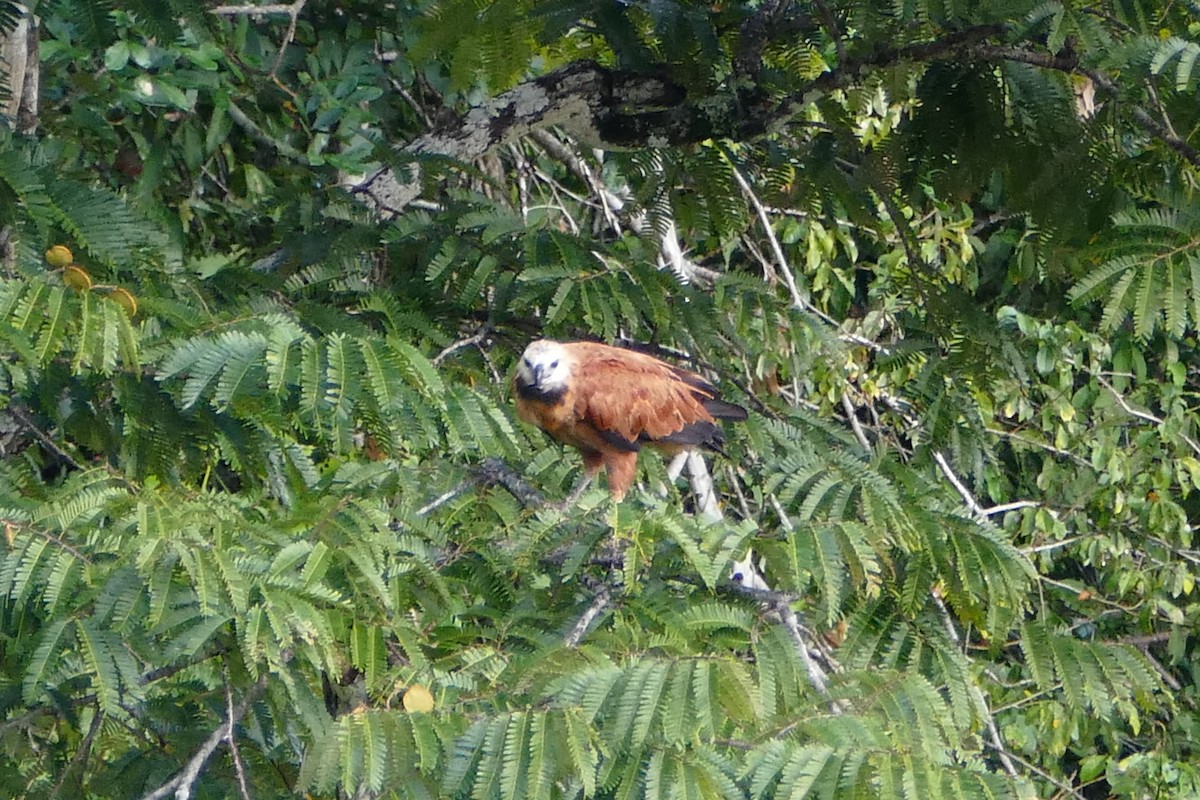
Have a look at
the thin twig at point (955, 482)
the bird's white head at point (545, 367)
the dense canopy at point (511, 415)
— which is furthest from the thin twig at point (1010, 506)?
the bird's white head at point (545, 367)

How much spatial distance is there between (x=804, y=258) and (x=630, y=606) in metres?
4.18

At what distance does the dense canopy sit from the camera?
263cm

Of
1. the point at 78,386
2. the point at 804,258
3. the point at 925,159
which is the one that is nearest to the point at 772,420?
the point at 925,159

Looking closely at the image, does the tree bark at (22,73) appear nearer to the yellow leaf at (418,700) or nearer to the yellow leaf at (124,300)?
the yellow leaf at (124,300)

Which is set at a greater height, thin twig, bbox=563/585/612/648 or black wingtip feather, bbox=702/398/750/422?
black wingtip feather, bbox=702/398/750/422

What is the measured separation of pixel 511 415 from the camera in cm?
448

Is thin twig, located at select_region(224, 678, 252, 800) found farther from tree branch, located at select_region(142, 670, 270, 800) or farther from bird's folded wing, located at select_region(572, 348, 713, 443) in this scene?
bird's folded wing, located at select_region(572, 348, 713, 443)

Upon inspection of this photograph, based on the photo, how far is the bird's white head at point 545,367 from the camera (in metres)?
4.23

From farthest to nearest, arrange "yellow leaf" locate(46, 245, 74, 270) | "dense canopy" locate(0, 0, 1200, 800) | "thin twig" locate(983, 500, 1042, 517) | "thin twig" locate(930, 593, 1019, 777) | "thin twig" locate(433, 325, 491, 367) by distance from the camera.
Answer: "thin twig" locate(983, 500, 1042, 517)
"thin twig" locate(433, 325, 491, 367)
"thin twig" locate(930, 593, 1019, 777)
"yellow leaf" locate(46, 245, 74, 270)
"dense canopy" locate(0, 0, 1200, 800)

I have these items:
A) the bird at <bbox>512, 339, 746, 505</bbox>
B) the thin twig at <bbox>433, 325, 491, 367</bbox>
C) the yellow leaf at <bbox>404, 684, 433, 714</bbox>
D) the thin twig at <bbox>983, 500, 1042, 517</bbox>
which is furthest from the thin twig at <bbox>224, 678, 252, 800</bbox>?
the thin twig at <bbox>983, 500, 1042, 517</bbox>

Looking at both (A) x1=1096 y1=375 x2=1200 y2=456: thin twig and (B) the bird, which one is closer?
(B) the bird

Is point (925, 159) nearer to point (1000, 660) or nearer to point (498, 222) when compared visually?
point (498, 222)

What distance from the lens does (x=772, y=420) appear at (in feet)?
14.9

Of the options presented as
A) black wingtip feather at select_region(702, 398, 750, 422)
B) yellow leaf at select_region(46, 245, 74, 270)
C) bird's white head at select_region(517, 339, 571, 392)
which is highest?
yellow leaf at select_region(46, 245, 74, 270)
